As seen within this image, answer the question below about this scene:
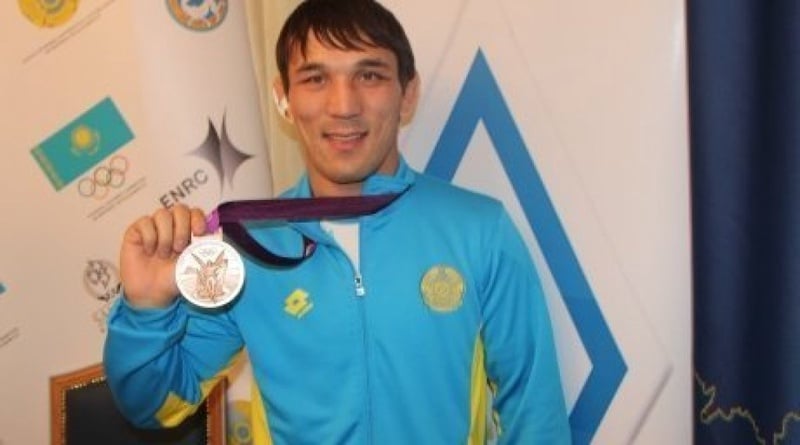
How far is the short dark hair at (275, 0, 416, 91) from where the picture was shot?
129cm

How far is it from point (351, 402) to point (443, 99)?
67 cm

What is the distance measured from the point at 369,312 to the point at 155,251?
0.35 metres

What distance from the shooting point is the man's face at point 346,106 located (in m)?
1.26

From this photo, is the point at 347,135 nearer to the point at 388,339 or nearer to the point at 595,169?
the point at 388,339

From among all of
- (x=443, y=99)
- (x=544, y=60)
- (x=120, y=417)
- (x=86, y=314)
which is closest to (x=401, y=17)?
(x=443, y=99)

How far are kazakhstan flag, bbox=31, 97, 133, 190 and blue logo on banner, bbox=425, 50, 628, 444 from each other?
28.7 inches

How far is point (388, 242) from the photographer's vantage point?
4.23 ft

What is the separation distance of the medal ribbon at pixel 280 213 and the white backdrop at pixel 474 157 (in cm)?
36

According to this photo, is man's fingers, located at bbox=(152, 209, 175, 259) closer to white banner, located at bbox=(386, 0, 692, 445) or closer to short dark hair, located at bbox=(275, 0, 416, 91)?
short dark hair, located at bbox=(275, 0, 416, 91)

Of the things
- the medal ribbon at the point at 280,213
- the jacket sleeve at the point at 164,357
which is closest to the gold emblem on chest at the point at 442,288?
the medal ribbon at the point at 280,213

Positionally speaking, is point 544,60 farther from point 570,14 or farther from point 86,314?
point 86,314

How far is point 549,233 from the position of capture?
4.75 ft

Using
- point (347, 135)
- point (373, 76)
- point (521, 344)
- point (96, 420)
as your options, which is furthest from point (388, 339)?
point (96, 420)

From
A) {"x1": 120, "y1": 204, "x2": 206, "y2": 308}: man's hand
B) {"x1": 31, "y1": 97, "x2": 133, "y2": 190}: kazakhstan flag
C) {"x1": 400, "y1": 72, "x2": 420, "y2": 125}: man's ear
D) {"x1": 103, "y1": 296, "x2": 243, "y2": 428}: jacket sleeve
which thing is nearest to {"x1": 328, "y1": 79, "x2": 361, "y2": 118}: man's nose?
{"x1": 400, "y1": 72, "x2": 420, "y2": 125}: man's ear
